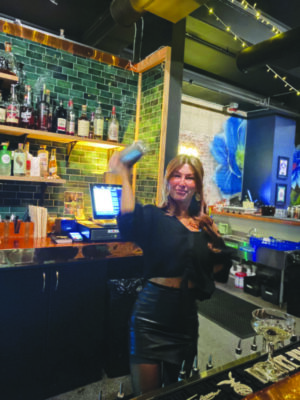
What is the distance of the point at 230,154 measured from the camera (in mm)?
7812

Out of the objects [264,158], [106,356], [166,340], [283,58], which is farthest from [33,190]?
[264,158]

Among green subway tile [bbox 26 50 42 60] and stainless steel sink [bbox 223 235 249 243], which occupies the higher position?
green subway tile [bbox 26 50 42 60]

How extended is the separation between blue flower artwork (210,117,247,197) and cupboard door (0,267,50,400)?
6.05 metres

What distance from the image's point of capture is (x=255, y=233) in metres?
5.26

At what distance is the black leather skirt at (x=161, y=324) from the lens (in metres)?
1.45

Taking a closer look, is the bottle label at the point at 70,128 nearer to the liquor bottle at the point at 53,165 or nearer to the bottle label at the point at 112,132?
the liquor bottle at the point at 53,165

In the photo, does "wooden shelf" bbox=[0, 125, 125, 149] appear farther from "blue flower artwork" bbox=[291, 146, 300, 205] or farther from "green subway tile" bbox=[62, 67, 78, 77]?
"blue flower artwork" bbox=[291, 146, 300, 205]

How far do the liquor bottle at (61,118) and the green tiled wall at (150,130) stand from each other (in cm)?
92

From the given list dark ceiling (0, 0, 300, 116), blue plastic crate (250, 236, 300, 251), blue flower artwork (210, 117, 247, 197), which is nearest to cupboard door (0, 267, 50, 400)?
dark ceiling (0, 0, 300, 116)

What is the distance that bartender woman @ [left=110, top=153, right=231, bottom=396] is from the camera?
1.45m

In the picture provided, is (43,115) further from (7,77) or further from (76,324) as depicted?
(76,324)

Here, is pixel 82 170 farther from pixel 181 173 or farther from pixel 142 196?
pixel 181 173

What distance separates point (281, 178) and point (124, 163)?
7.15 m

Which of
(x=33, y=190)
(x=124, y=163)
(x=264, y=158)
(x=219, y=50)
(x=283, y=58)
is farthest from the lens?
(x=264, y=158)
